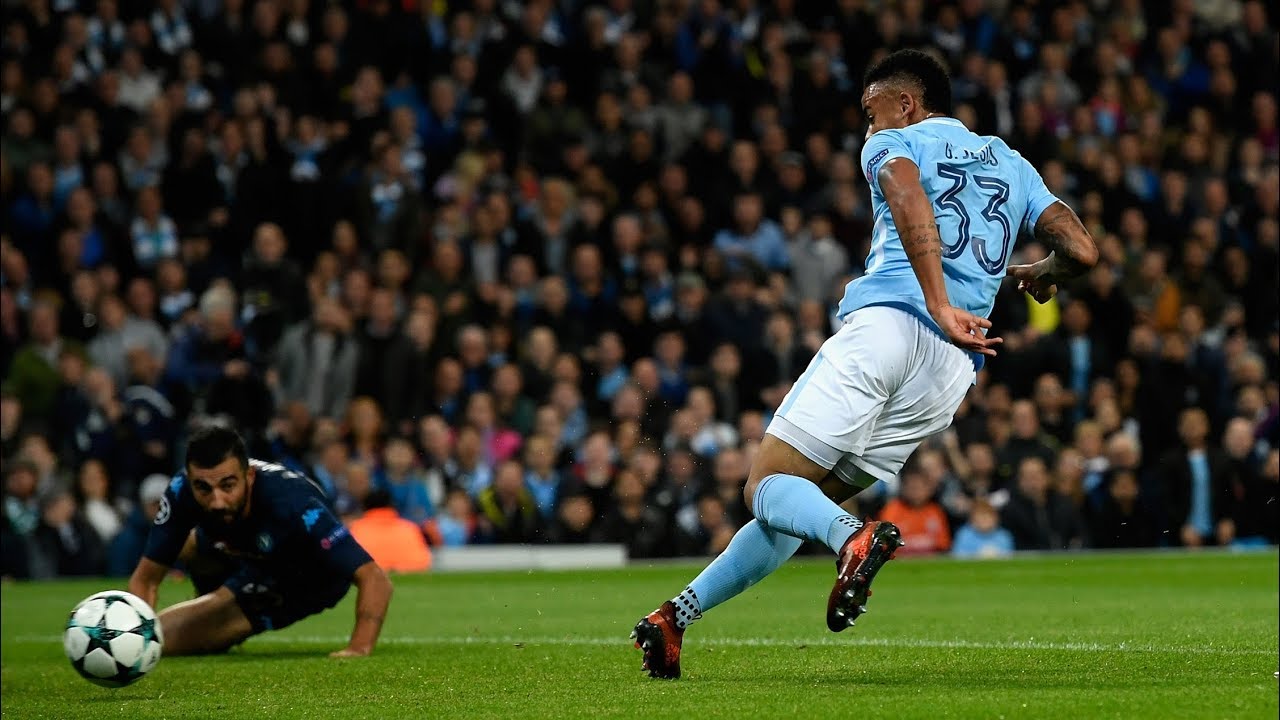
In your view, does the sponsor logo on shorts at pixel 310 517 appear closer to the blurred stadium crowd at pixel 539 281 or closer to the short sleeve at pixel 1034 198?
the short sleeve at pixel 1034 198

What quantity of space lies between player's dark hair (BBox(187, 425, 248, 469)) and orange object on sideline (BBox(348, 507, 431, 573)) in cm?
783

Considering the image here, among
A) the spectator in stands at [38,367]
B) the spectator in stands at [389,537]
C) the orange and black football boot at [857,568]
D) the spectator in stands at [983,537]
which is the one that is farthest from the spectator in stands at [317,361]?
the orange and black football boot at [857,568]

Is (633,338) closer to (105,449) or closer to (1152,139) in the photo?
(105,449)

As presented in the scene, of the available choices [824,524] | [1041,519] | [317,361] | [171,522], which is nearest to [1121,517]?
[1041,519]

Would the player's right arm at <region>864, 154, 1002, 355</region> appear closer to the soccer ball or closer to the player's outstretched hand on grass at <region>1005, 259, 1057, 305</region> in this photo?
the player's outstretched hand on grass at <region>1005, 259, 1057, 305</region>

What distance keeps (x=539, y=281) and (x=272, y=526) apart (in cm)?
974

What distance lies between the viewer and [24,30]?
18953mm

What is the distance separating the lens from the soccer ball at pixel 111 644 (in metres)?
7.78

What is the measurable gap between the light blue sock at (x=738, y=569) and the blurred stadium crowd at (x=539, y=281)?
992 centimetres

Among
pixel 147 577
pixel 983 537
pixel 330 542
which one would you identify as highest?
pixel 330 542

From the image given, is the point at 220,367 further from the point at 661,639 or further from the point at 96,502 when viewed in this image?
Result: the point at 661,639

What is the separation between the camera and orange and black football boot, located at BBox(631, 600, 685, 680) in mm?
7008

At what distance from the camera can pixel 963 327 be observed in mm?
6375

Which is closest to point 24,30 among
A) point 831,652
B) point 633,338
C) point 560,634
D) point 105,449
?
point 105,449
